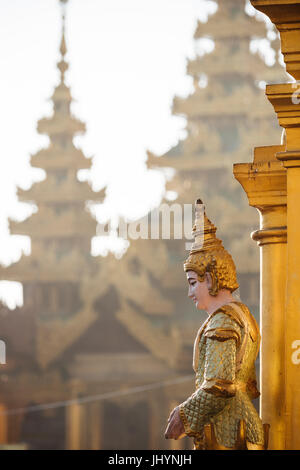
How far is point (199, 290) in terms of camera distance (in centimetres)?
431

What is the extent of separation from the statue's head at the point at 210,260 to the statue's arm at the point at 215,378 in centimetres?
20

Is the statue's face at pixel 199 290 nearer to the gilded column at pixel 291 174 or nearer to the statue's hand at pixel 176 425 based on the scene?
the gilded column at pixel 291 174

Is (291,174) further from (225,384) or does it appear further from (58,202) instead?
(58,202)

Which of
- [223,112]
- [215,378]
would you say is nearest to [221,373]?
[215,378]

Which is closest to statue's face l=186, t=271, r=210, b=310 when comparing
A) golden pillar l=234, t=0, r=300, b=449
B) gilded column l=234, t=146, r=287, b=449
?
golden pillar l=234, t=0, r=300, b=449

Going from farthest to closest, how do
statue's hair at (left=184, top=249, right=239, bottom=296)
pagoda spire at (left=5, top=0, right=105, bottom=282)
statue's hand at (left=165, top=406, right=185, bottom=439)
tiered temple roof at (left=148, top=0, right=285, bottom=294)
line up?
pagoda spire at (left=5, top=0, right=105, bottom=282) < tiered temple roof at (left=148, top=0, right=285, bottom=294) < statue's hair at (left=184, top=249, right=239, bottom=296) < statue's hand at (left=165, top=406, right=185, bottom=439)

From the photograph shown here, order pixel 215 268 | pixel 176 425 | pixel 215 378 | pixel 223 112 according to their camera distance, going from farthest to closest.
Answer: pixel 223 112 < pixel 215 268 < pixel 176 425 < pixel 215 378

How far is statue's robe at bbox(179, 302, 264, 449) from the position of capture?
4.06 metres

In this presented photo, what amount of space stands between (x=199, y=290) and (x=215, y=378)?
45cm

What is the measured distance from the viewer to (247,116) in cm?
2733

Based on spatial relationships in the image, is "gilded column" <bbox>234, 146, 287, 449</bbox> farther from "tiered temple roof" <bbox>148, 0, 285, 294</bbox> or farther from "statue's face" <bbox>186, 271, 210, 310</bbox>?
"tiered temple roof" <bbox>148, 0, 285, 294</bbox>

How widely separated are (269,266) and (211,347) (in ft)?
2.99

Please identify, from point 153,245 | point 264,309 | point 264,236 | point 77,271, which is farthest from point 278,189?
point 77,271

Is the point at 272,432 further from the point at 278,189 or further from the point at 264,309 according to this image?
the point at 278,189
